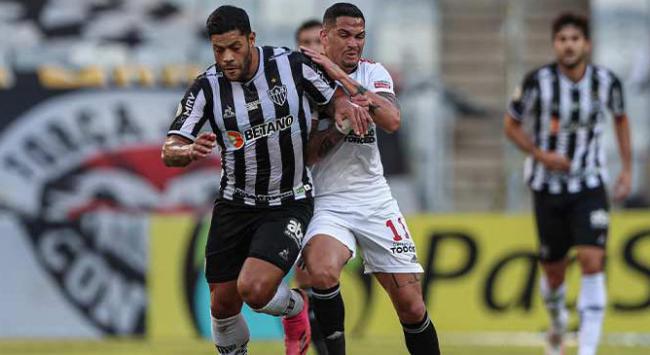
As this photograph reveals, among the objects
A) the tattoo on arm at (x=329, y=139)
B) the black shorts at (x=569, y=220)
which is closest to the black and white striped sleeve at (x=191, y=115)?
the tattoo on arm at (x=329, y=139)

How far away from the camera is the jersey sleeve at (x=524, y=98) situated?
1037 centimetres

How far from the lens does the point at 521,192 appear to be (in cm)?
1570

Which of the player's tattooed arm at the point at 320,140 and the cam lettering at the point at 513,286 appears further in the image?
the cam lettering at the point at 513,286

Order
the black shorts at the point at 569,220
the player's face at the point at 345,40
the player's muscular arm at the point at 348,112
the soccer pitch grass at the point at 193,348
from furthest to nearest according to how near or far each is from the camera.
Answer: the soccer pitch grass at the point at 193,348, the black shorts at the point at 569,220, the player's face at the point at 345,40, the player's muscular arm at the point at 348,112

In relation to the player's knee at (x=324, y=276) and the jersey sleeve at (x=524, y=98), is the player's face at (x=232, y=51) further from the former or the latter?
the jersey sleeve at (x=524, y=98)

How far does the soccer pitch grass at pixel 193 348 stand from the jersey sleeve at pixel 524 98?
6.31ft

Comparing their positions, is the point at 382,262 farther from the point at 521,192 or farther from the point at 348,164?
the point at 521,192

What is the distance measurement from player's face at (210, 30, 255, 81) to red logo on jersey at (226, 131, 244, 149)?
0.29 m

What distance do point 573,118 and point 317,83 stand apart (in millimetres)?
3331

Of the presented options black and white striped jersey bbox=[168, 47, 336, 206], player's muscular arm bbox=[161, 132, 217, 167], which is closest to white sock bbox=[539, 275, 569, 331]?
black and white striped jersey bbox=[168, 47, 336, 206]

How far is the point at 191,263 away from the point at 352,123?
5924mm

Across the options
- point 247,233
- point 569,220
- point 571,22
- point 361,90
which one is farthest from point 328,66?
point 569,220

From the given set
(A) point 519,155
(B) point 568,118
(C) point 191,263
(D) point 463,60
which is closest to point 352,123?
(B) point 568,118

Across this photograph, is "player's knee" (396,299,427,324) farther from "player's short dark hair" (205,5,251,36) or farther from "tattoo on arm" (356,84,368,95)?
"player's short dark hair" (205,5,251,36)
